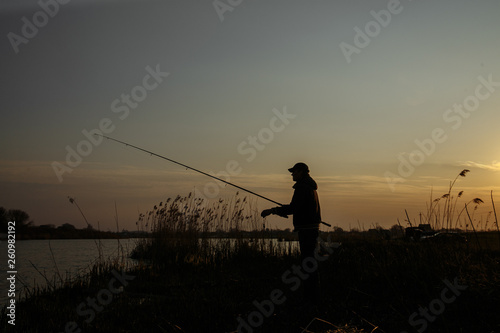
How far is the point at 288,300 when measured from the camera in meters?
7.51

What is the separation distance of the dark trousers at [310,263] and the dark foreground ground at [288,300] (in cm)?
9

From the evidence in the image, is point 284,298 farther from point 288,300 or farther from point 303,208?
point 303,208

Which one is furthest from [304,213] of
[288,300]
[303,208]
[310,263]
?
[288,300]

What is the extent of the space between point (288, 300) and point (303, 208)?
5.76ft

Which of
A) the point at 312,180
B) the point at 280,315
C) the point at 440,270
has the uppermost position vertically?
the point at 312,180

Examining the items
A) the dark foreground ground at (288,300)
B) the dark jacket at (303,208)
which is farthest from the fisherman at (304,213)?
the dark foreground ground at (288,300)

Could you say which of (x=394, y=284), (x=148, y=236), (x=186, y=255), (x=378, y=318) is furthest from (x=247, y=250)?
(x=378, y=318)

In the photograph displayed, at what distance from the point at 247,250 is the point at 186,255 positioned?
1934 millimetres

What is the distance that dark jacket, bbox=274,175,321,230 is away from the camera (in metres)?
7.28

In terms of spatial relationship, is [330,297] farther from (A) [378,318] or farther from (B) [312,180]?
(B) [312,180]

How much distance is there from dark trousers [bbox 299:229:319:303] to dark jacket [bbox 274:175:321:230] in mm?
142

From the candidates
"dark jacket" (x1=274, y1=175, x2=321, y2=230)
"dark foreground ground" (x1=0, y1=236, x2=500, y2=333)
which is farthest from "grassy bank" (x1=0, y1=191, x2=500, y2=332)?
"dark jacket" (x1=274, y1=175, x2=321, y2=230)

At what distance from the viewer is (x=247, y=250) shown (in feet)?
42.7

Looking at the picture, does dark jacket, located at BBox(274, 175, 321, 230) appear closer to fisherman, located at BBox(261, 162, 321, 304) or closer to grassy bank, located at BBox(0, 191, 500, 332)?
fisherman, located at BBox(261, 162, 321, 304)
